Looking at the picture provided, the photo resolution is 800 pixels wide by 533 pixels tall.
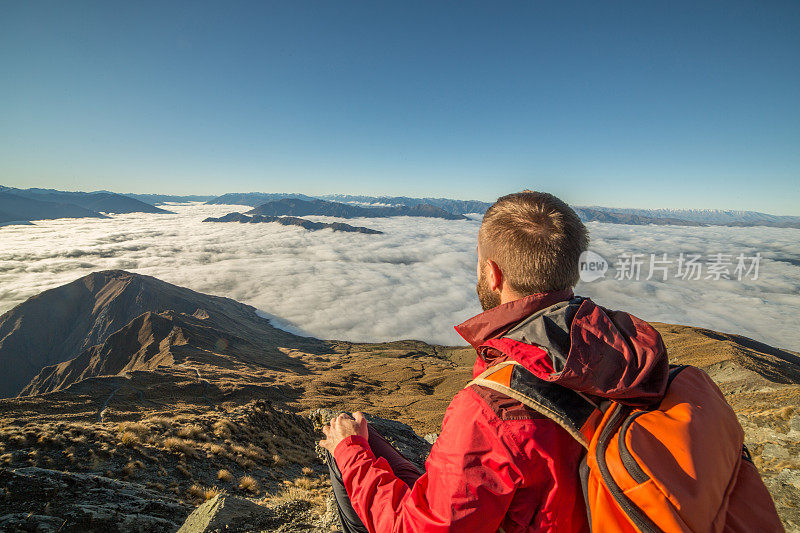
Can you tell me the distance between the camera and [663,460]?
1.49 meters

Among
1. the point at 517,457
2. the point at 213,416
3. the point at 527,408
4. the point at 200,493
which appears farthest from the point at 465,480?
the point at 213,416

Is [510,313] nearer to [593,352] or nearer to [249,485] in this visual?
[593,352]

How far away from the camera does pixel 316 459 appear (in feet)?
41.7

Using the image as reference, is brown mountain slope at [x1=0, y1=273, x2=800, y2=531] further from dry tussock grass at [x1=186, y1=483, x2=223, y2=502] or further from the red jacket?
the red jacket

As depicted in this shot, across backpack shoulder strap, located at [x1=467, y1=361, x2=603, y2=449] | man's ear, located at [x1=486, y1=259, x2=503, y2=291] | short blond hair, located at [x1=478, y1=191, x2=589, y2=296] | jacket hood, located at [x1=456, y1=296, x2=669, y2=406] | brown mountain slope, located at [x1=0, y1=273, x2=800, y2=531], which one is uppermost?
short blond hair, located at [x1=478, y1=191, x2=589, y2=296]

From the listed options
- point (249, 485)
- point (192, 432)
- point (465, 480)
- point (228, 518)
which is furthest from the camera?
point (192, 432)

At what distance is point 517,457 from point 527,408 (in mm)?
257

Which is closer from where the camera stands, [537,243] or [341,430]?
[537,243]

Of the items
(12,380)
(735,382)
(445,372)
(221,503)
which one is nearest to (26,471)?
(221,503)

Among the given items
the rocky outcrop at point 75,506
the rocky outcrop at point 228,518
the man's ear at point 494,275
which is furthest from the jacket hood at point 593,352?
the rocky outcrop at point 75,506

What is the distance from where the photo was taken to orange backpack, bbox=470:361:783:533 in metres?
1.42

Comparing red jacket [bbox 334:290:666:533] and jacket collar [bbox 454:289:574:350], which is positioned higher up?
jacket collar [bbox 454:289:574:350]

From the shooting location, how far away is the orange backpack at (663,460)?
1.42 m

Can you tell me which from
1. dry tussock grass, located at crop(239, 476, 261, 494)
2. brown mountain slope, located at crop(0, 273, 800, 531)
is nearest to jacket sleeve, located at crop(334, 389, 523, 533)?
brown mountain slope, located at crop(0, 273, 800, 531)
